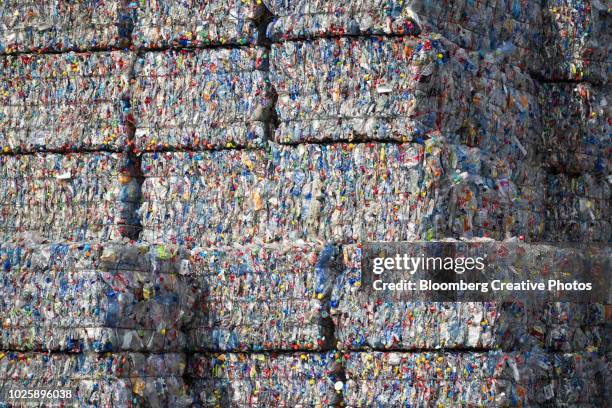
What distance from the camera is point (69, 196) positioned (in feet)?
28.1

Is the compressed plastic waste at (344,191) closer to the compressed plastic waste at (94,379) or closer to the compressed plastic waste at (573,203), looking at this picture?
the compressed plastic waste at (94,379)

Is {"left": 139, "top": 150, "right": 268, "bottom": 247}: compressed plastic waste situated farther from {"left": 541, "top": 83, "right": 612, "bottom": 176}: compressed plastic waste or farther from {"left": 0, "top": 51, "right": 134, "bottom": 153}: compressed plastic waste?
{"left": 541, "top": 83, "right": 612, "bottom": 176}: compressed plastic waste

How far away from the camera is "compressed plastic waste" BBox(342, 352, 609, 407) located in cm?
770

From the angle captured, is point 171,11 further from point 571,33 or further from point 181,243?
point 571,33

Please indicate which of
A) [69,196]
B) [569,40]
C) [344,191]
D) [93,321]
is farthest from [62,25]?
[569,40]

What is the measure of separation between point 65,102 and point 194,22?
0.87 metres

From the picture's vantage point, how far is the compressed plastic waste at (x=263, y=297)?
7949 mm

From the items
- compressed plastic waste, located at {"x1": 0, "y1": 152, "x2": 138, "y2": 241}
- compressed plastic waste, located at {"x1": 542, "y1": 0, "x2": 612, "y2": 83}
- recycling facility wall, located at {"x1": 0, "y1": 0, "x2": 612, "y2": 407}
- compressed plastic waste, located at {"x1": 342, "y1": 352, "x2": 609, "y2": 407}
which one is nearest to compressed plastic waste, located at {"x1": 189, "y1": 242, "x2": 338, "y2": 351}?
recycling facility wall, located at {"x1": 0, "y1": 0, "x2": 612, "y2": 407}

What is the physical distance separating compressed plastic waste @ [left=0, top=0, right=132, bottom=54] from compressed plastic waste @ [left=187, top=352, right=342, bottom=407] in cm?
182

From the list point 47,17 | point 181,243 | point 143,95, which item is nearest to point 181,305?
point 181,243

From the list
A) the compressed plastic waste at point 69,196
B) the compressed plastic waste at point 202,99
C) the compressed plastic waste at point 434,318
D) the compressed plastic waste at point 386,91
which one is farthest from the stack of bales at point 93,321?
the compressed plastic waste at point 386,91

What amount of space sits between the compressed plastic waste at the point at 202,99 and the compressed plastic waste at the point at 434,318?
946 millimetres

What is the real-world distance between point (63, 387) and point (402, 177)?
1996 mm

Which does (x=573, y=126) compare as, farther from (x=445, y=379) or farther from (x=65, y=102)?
(x=65, y=102)
